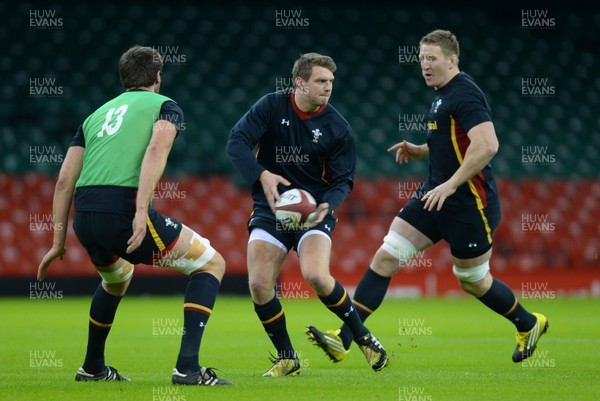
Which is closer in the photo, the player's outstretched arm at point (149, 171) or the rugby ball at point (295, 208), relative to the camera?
the player's outstretched arm at point (149, 171)

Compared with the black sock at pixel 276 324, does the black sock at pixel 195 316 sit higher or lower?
higher

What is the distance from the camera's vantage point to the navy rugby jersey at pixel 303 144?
6531mm

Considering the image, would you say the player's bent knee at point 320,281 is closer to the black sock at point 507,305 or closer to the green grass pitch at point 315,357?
the green grass pitch at point 315,357

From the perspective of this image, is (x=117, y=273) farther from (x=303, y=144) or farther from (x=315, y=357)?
(x=315, y=357)

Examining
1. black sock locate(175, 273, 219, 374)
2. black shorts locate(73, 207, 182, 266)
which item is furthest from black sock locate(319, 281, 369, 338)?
black shorts locate(73, 207, 182, 266)

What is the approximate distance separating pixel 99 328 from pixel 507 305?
2.97 m

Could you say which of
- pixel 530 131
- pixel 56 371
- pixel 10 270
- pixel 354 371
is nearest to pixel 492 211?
pixel 354 371

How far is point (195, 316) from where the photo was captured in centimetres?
555

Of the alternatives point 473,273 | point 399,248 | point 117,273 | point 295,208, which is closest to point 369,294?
point 399,248

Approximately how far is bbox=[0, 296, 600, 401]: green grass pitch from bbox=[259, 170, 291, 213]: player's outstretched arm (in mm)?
1137

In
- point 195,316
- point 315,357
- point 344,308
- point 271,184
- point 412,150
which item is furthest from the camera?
point 315,357

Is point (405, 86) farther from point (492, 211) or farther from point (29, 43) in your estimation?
point (492, 211)

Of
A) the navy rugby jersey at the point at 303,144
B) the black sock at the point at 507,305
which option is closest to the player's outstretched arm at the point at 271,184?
the navy rugby jersey at the point at 303,144

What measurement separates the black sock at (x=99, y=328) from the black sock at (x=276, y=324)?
101 cm
